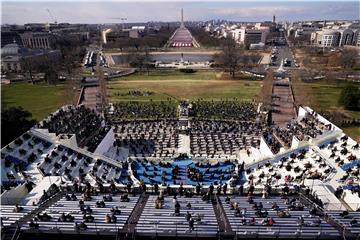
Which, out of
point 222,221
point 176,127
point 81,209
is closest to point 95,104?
point 176,127

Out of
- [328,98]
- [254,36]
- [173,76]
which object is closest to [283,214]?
[328,98]

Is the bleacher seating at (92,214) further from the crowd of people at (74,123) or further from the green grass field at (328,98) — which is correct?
the green grass field at (328,98)

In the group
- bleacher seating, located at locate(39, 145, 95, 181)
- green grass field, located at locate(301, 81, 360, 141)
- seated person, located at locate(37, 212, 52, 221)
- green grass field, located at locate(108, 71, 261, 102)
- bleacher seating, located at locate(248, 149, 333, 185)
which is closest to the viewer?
seated person, located at locate(37, 212, 52, 221)

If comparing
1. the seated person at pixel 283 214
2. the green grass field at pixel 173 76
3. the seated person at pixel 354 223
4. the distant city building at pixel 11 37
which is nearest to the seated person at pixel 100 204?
the seated person at pixel 283 214

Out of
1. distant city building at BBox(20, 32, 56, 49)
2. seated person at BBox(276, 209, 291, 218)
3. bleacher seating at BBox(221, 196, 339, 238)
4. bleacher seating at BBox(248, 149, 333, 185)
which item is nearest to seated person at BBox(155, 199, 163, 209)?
bleacher seating at BBox(221, 196, 339, 238)

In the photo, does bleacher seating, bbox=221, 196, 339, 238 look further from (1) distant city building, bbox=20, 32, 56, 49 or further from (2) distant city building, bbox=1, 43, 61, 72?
(1) distant city building, bbox=20, 32, 56, 49

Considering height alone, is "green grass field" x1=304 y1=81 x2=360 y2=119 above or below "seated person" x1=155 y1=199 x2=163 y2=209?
below

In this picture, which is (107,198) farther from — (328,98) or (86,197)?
(328,98)
